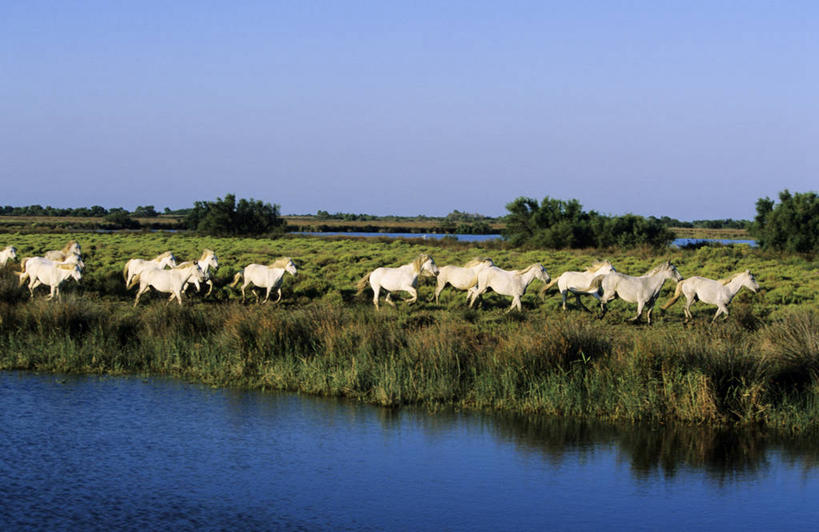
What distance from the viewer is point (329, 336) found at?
1577cm

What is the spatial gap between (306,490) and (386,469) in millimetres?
1292

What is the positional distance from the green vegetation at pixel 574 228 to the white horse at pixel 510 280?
29.6m

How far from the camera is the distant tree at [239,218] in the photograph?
7562 cm

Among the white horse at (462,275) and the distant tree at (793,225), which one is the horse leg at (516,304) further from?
the distant tree at (793,225)

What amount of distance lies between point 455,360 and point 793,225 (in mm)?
41976

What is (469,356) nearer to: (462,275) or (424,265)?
(424,265)

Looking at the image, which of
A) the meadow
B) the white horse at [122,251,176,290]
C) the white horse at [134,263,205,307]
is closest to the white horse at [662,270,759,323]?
the meadow

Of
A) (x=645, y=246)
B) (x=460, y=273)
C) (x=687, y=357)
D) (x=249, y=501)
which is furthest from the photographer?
(x=645, y=246)

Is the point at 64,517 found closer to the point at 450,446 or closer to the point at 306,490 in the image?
the point at 306,490

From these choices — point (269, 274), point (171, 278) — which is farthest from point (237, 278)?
point (171, 278)

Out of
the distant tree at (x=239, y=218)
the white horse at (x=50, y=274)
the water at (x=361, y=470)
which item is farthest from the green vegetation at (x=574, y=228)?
the water at (x=361, y=470)

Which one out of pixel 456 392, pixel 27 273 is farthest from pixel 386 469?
pixel 27 273

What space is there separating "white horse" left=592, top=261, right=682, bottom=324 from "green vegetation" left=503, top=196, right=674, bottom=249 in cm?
3013

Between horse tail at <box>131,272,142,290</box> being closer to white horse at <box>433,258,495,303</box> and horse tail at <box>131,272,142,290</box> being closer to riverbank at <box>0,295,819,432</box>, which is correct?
riverbank at <box>0,295,819,432</box>
